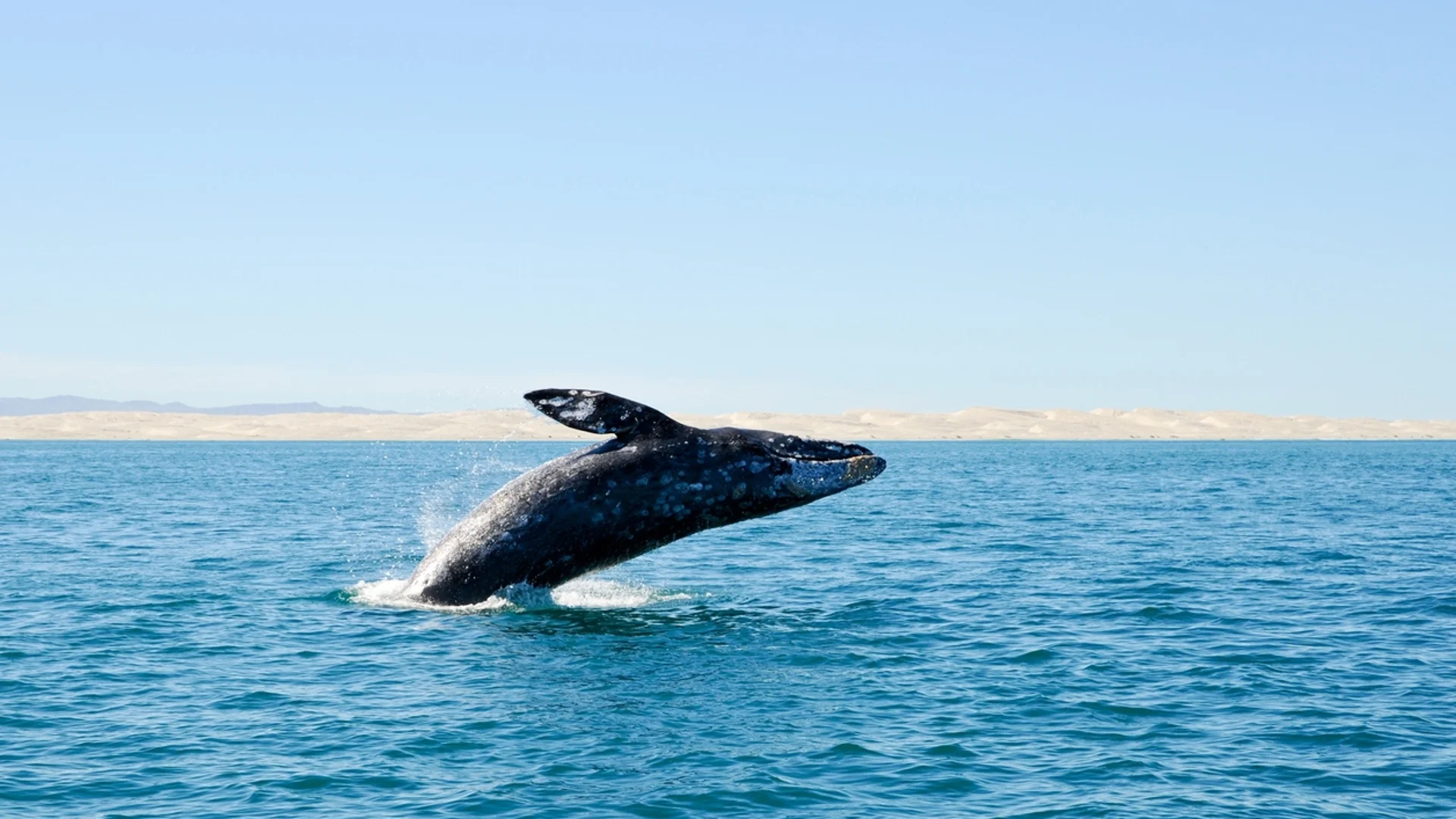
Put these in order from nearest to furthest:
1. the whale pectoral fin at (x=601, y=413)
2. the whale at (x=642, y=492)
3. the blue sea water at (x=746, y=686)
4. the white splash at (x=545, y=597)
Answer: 1. the blue sea water at (x=746, y=686)
2. the whale pectoral fin at (x=601, y=413)
3. the whale at (x=642, y=492)
4. the white splash at (x=545, y=597)

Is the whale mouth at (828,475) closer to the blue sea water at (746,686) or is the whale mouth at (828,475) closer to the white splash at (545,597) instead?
the blue sea water at (746,686)

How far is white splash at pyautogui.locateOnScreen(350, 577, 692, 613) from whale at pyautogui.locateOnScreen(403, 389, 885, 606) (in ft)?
1.50

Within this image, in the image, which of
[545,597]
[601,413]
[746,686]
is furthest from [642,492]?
[746,686]

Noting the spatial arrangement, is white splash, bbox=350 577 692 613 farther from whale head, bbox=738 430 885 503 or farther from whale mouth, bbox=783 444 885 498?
whale mouth, bbox=783 444 885 498

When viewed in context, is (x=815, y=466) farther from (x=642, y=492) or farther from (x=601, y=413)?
(x=601, y=413)

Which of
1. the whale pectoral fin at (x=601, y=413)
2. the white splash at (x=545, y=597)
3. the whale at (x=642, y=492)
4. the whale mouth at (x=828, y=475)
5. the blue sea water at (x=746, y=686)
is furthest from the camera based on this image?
the white splash at (x=545, y=597)

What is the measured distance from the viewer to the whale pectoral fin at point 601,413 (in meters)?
15.0

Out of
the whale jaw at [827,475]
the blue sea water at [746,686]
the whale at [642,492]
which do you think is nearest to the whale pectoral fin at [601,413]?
the whale at [642,492]

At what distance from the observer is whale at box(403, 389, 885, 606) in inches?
681

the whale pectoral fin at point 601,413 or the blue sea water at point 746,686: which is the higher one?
the whale pectoral fin at point 601,413

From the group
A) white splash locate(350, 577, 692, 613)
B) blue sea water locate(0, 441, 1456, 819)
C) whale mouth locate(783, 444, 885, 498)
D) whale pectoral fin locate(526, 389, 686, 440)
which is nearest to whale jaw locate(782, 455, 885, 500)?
whale mouth locate(783, 444, 885, 498)

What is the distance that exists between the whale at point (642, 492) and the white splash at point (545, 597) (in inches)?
18.0

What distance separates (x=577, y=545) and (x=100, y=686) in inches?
230

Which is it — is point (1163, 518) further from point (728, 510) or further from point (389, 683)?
point (389, 683)
